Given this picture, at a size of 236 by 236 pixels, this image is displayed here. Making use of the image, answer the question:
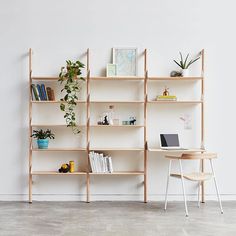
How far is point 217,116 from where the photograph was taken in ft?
18.1

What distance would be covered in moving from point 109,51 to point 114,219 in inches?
92.0

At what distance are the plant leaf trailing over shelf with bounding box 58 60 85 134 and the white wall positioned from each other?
0.28m

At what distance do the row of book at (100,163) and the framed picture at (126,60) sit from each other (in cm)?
117

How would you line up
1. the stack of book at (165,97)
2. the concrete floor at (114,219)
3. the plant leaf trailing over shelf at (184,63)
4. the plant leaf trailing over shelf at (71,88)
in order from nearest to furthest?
the concrete floor at (114,219)
the plant leaf trailing over shelf at (71,88)
the stack of book at (165,97)
the plant leaf trailing over shelf at (184,63)

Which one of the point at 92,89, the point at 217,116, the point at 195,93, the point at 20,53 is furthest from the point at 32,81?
the point at 217,116

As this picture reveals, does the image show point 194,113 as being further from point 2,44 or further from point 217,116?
point 2,44

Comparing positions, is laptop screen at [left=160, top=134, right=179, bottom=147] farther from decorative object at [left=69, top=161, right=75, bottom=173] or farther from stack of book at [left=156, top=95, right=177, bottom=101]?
decorative object at [left=69, top=161, right=75, bottom=173]

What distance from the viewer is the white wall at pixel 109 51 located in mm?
5445

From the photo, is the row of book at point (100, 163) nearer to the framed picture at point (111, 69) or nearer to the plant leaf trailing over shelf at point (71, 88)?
the plant leaf trailing over shelf at point (71, 88)

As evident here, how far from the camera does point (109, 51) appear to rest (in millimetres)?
5500

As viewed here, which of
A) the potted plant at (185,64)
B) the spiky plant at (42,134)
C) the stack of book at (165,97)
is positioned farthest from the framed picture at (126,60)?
the spiky plant at (42,134)

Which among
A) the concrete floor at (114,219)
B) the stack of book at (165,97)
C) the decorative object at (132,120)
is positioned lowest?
the concrete floor at (114,219)

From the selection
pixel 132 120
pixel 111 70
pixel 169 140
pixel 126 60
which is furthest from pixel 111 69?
pixel 169 140

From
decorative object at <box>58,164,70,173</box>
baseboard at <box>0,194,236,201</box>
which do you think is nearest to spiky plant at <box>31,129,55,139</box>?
decorative object at <box>58,164,70,173</box>
